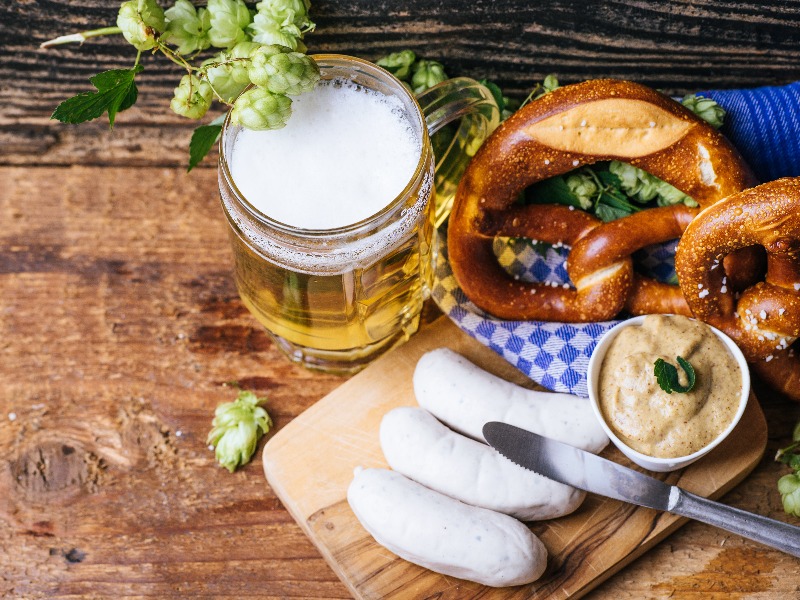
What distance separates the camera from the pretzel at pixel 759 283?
115 centimetres

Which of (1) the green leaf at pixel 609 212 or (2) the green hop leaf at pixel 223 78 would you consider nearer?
(2) the green hop leaf at pixel 223 78

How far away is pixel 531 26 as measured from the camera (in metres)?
1.33

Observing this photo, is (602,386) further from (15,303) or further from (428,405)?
(15,303)

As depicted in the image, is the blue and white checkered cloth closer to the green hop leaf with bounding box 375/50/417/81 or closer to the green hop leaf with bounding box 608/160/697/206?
the green hop leaf with bounding box 608/160/697/206

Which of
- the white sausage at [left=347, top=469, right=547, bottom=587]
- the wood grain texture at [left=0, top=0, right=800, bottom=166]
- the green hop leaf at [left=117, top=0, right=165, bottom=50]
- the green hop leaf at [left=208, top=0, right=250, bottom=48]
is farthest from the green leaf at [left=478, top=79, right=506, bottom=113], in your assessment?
the white sausage at [left=347, top=469, right=547, bottom=587]

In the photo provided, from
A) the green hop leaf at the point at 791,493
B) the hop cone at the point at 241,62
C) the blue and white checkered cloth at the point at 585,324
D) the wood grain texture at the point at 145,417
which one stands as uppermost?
the hop cone at the point at 241,62

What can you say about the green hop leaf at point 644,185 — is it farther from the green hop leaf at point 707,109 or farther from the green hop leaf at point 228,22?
the green hop leaf at point 228,22

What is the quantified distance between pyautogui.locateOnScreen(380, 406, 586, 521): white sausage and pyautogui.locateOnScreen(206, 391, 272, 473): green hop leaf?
0.22m

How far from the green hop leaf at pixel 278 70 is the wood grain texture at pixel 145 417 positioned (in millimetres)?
553

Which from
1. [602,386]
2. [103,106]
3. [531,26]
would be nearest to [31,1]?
[103,106]

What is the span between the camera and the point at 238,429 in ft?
4.54

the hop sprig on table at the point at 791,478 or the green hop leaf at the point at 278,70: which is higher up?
the green hop leaf at the point at 278,70

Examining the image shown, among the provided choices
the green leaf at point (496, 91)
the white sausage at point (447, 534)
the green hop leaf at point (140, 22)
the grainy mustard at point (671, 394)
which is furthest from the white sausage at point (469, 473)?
the green hop leaf at point (140, 22)

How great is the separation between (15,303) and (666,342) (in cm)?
107
